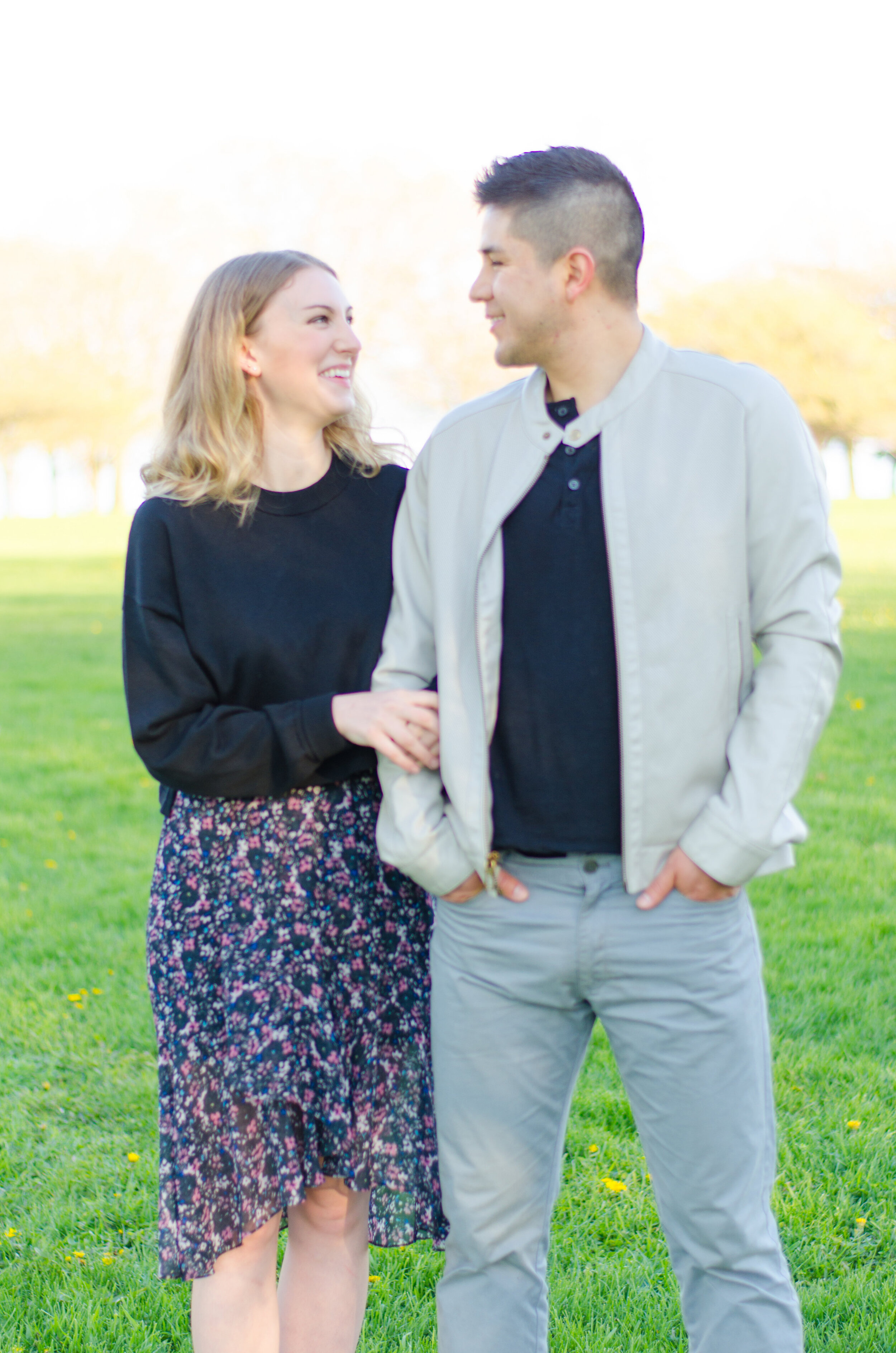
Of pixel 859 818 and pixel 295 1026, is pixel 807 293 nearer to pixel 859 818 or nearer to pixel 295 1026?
pixel 859 818

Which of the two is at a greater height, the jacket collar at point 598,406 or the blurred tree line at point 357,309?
the blurred tree line at point 357,309

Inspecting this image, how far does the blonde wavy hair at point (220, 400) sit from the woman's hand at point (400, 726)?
0.51 m

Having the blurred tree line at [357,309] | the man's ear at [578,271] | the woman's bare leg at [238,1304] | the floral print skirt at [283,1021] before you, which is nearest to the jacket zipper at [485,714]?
the man's ear at [578,271]

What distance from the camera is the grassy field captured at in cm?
296

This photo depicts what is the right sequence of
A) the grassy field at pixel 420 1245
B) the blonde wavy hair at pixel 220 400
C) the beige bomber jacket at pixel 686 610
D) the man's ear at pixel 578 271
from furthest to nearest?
the grassy field at pixel 420 1245 → the blonde wavy hair at pixel 220 400 → the man's ear at pixel 578 271 → the beige bomber jacket at pixel 686 610

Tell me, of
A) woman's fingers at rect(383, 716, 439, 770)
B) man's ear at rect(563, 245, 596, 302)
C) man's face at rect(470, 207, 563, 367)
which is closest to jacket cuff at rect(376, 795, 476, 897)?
woman's fingers at rect(383, 716, 439, 770)

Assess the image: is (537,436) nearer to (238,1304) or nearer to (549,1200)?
(549,1200)

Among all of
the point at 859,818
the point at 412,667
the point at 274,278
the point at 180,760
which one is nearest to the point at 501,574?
the point at 412,667

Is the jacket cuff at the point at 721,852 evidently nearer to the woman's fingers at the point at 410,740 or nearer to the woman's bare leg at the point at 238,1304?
the woman's fingers at the point at 410,740

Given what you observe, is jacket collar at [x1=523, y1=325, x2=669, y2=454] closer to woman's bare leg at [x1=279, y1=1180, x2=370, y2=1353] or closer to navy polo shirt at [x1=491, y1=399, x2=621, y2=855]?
navy polo shirt at [x1=491, y1=399, x2=621, y2=855]

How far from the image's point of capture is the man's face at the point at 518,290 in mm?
2180

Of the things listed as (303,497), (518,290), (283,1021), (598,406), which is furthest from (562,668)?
(283,1021)

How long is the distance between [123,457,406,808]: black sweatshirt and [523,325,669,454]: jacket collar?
0.52m

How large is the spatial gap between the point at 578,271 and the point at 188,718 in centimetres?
112
